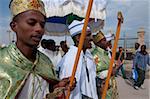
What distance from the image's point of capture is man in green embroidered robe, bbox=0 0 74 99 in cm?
261

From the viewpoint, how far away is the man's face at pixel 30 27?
2633mm

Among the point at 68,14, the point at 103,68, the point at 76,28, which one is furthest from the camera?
the point at 68,14

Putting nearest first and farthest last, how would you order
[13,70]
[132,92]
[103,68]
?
[13,70] < [103,68] < [132,92]

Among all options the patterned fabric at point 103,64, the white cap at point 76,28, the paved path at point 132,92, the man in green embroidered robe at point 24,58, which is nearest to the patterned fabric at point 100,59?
the patterned fabric at point 103,64

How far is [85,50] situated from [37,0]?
1.58 meters

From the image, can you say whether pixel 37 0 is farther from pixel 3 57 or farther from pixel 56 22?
pixel 56 22

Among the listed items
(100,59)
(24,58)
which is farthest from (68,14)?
Result: (24,58)

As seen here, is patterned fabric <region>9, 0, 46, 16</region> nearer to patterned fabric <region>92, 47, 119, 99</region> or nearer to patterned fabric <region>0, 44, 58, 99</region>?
patterned fabric <region>0, 44, 58, 99</region>

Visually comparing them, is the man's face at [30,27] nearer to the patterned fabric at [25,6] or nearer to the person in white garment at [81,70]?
the patterned fabric at [25,6]

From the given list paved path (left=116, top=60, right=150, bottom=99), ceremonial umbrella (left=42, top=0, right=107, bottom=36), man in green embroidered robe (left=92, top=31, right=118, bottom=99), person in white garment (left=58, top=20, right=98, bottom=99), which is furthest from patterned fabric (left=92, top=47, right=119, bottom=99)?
paved path (left=116, top=60, right=150, bottom=99)

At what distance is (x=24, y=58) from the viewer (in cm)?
264

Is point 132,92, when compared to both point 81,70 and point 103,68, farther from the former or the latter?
point 81,70

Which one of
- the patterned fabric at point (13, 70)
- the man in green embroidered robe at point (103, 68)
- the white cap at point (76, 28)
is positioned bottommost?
the man in green embroidered robe at point (103, 68)

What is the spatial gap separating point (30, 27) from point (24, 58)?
23cm
